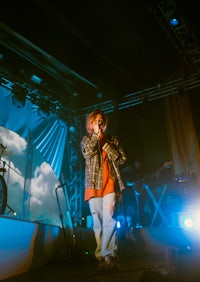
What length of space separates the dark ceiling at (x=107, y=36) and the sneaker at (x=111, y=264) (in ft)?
13.2

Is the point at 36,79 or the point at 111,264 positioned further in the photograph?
the point at 36,79

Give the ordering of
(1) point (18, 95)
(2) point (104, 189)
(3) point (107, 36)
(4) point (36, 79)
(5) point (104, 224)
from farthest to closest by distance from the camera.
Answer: (4) point (36, 79) → (1) point (18, 95) → (3) point (107, 36) → (2) point (104, 189) → (5) point (104, 224)

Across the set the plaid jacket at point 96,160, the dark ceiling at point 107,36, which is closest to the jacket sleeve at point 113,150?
the plaid jacket at point 96,160

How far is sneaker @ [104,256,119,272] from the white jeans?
33 millimetres

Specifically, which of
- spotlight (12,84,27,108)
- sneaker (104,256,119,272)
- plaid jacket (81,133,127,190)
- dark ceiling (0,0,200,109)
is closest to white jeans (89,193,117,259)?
sneaker (104,256,119,272)

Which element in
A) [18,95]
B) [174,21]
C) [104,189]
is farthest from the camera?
[18,95]

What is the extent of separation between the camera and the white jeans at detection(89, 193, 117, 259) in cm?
221

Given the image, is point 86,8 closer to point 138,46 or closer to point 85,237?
point 138,46

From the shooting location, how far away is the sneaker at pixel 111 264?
207cm

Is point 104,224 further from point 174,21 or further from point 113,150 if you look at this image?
point 174,21

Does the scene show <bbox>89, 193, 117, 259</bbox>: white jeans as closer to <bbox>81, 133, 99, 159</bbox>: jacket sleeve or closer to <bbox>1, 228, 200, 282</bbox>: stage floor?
<bbox>1, 228, 200, 282</bbox>: stage floor

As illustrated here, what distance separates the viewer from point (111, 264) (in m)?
2.09

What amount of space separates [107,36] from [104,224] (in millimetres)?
3957

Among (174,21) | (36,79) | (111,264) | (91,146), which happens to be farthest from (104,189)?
(36,79)
